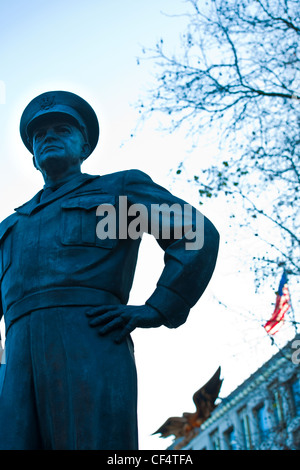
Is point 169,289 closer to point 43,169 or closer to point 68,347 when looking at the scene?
point 68,347

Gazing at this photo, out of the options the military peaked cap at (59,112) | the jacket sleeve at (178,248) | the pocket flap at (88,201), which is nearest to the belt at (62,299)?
the jacket sleeve at (178,248)

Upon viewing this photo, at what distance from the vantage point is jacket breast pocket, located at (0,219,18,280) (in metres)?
4.02

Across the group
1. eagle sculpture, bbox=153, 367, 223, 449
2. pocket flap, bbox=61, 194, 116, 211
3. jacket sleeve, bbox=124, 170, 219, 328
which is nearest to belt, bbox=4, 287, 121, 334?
jacket sleeve, bbox=124, 170, 219, 328

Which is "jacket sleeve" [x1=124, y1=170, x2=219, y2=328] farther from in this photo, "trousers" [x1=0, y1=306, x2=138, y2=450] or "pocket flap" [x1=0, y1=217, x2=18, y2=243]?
"pocket flap" [x1=0, y1=217, x2=18, y2=243]

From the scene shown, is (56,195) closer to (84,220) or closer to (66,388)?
(84,220)

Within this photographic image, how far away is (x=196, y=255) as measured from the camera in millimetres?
3750

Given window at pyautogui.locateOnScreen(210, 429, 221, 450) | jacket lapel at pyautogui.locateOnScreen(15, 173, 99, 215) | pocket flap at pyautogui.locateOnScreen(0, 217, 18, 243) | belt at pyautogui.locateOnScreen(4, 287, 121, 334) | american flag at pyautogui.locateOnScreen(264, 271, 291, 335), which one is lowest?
belt at pyautogui.locateOnScreen(4, 287, 121, 334)

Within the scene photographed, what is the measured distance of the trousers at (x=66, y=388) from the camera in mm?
3398

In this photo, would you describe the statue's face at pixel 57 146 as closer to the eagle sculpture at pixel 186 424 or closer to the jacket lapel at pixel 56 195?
the jacket lapel at pixel 56 195

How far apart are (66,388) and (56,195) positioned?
3.87 ft

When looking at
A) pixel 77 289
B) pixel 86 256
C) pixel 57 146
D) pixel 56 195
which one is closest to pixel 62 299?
pixel 77 289

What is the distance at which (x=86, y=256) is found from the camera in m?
3.83

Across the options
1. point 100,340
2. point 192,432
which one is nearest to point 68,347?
point 100,340
